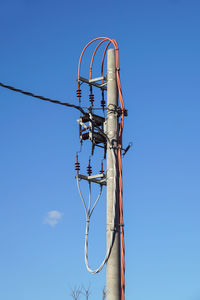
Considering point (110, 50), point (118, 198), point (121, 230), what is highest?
point (110, 50)

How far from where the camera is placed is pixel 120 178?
10.2m

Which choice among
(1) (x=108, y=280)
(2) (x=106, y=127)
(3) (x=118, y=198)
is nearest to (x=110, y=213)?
(3) (x=118, y=198)

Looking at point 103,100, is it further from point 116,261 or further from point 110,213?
point 116,261

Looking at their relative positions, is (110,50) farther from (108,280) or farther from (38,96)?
(108,280)

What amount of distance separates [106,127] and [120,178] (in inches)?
47.9

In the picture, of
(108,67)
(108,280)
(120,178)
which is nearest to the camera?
(108,280)

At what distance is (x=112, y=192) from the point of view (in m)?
10.1

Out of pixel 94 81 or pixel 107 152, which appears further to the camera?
pixel 94 81

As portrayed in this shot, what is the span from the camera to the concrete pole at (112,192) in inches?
372

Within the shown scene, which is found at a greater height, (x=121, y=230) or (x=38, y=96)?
(x=38, y=96)

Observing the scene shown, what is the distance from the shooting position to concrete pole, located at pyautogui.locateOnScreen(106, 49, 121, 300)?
946 cm

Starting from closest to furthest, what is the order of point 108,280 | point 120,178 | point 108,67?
point 108,280 → point 120,178 → point 108,67

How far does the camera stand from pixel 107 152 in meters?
10.5

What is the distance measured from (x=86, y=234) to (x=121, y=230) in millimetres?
945
